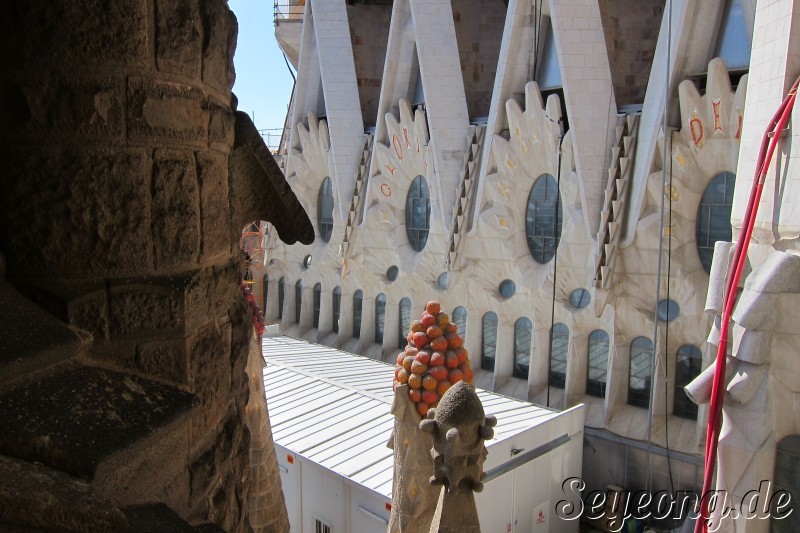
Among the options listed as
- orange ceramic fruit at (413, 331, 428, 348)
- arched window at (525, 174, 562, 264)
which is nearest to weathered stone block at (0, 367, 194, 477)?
orange ceramic fruit at (413, 331, 428, 348)

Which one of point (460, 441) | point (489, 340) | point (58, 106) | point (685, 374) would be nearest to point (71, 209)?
point (58, 106)

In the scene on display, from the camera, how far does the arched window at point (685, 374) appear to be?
1023cm

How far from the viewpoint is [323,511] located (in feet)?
26.1

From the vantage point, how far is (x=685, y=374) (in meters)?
10.4

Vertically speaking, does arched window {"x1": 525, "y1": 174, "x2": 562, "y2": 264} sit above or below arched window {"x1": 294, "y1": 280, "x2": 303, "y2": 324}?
above

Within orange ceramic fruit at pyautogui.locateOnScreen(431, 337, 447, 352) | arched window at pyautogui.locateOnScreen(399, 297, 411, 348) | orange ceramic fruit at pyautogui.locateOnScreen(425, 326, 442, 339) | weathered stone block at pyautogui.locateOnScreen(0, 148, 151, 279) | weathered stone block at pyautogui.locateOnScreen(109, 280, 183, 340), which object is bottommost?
arched window at pyautogui.locateOnScreen(399, 297, 411, 348)

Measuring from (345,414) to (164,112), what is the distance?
8061mm

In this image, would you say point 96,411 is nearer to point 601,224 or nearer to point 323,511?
point 323,511

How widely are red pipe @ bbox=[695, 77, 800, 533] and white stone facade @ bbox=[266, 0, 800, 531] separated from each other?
12 centimetres

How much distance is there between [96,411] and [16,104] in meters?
0.67

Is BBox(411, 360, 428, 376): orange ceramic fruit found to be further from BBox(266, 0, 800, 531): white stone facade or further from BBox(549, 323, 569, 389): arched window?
BBox(549, 323, 569, 389): arched window

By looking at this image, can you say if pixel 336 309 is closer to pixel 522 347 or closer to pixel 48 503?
pixel 522 347

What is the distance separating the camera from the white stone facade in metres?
9.79

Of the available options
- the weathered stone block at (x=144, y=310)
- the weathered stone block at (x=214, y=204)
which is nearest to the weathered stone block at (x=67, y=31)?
the weathered stone block at (x=214, y=204)
